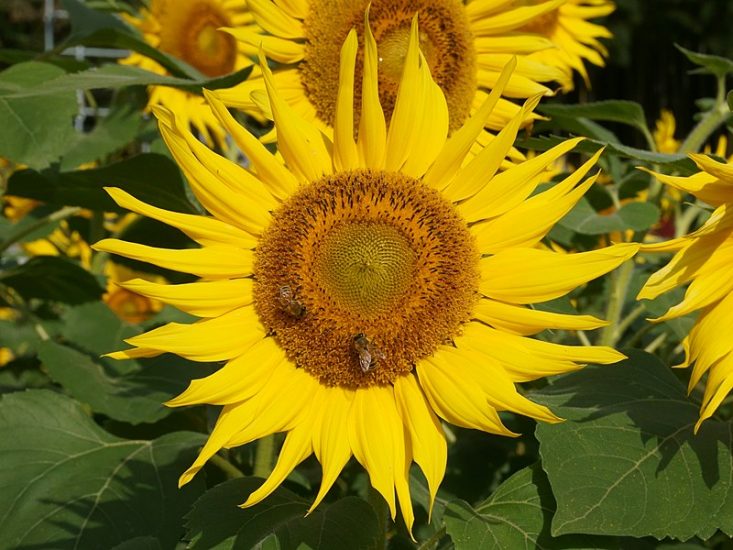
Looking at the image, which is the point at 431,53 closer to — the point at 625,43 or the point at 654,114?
the point at 625,43

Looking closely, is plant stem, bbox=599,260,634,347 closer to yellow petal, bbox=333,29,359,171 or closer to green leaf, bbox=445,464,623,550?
green leaf, bbox=445,464,623,550

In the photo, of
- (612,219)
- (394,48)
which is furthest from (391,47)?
(612,219)

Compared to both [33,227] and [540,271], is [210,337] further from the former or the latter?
[33,227]

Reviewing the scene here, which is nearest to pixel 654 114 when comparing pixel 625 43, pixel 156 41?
pixel 625 43

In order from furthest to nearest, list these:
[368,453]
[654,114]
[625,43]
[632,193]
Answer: [654,114]
[625,43]
[632,193]
[368,453]

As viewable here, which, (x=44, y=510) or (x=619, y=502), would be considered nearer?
(x=619, y=502)

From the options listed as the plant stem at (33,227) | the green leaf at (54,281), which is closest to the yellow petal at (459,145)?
the plant stem at (33,227)

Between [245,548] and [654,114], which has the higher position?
[245,548]

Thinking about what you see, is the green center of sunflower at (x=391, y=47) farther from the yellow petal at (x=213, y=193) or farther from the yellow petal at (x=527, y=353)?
the yellow petal at (x=527, y=353)
